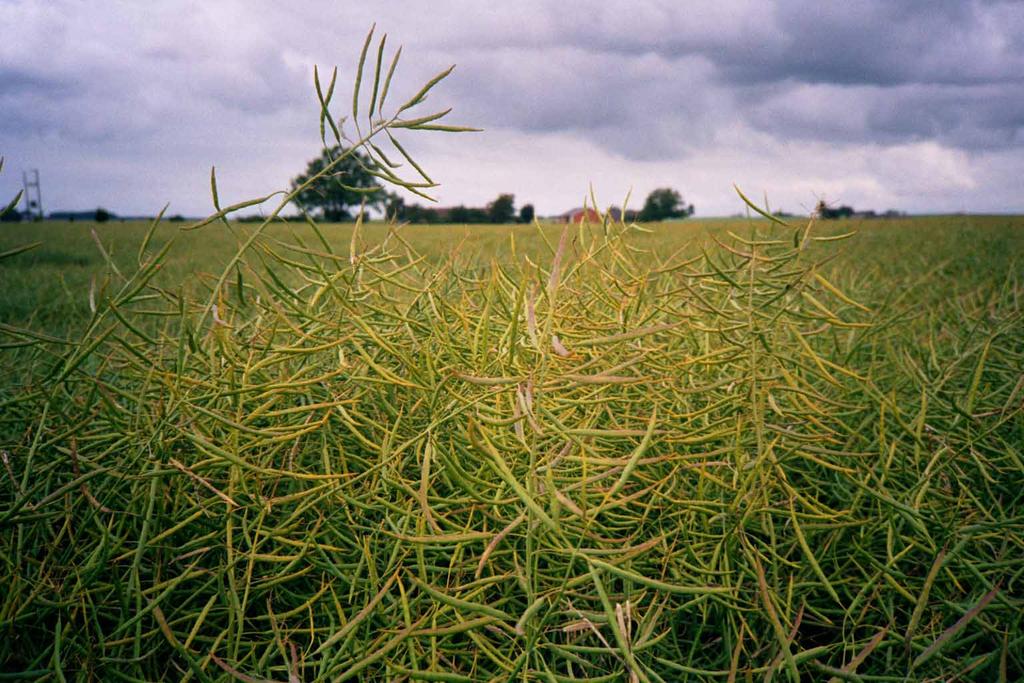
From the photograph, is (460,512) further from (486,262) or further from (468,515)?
(486,262)

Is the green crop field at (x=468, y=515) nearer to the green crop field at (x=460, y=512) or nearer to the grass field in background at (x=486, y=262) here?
the green crop field at (x=460, y=512)

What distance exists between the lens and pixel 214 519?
82 cm

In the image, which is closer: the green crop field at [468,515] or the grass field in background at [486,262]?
the green crop field at [468,515]

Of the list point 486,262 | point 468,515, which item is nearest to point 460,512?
point 468,515

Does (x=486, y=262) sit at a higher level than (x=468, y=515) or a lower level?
higher

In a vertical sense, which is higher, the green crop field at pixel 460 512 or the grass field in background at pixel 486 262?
the grass field in background at pixel 486 262

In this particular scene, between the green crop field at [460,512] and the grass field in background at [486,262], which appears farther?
the grass field in background at [486,262]

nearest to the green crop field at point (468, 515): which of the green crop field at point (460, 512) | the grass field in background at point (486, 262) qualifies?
the green crop field at point (460, 512)

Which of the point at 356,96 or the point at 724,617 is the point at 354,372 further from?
the point at 724,617

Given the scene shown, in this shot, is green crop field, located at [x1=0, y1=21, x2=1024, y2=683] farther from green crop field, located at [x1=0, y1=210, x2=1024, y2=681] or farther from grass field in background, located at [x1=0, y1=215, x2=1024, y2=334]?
grass field in background, located at [x1=0, y1=215, x2=1024, y2=334]

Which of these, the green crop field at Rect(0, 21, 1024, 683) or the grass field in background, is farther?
the grass field in background

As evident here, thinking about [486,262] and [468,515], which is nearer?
[468,515]

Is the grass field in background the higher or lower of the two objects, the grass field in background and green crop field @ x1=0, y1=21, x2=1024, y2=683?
the higher

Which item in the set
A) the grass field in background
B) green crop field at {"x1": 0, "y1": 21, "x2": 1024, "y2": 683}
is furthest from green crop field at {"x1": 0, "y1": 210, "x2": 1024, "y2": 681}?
the grass field in background
